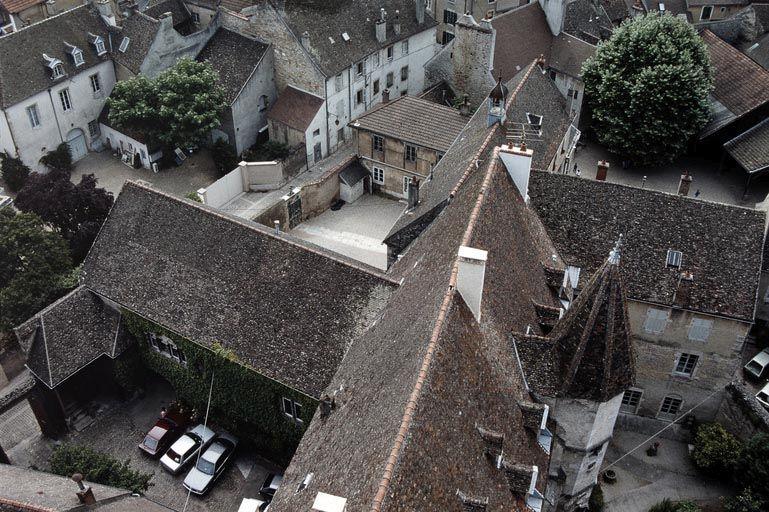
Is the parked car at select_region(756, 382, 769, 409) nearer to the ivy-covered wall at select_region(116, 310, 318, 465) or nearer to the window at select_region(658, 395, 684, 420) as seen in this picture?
the window at select_region(658, 395, 684, 420)

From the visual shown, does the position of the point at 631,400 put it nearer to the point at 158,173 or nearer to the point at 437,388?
the point at 437,388

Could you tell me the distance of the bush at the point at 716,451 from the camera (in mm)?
39031

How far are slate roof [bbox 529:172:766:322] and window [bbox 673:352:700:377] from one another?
3566 millimetres

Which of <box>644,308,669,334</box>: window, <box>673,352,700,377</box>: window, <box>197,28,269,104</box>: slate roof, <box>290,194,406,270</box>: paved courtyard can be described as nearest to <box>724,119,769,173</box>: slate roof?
<box>673,352,700,377</box>: window

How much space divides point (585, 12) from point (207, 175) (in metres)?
41.1

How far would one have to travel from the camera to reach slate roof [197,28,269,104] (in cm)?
6266

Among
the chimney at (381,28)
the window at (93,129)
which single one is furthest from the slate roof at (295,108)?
the window at (93,129)

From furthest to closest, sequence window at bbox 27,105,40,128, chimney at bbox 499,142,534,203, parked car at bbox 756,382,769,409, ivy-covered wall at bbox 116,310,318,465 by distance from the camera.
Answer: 1. window at bbox 27,105,40,128
2. parked car at bbox 756,382,769,409
3. chimney at bbox 499,142,534,203
4. ivy-covered wall at bbox 116,310,318,465

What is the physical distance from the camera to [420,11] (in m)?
70.2

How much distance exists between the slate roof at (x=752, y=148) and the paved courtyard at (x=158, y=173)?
43164 mm

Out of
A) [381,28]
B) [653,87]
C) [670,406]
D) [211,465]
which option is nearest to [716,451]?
[670,406]

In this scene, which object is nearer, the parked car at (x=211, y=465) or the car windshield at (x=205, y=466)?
the parked car at (x=211, y=465)

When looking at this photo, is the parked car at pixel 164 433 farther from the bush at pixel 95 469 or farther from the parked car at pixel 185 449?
the bush at pixel 95 469

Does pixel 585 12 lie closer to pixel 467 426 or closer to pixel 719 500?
pixel 719 500
